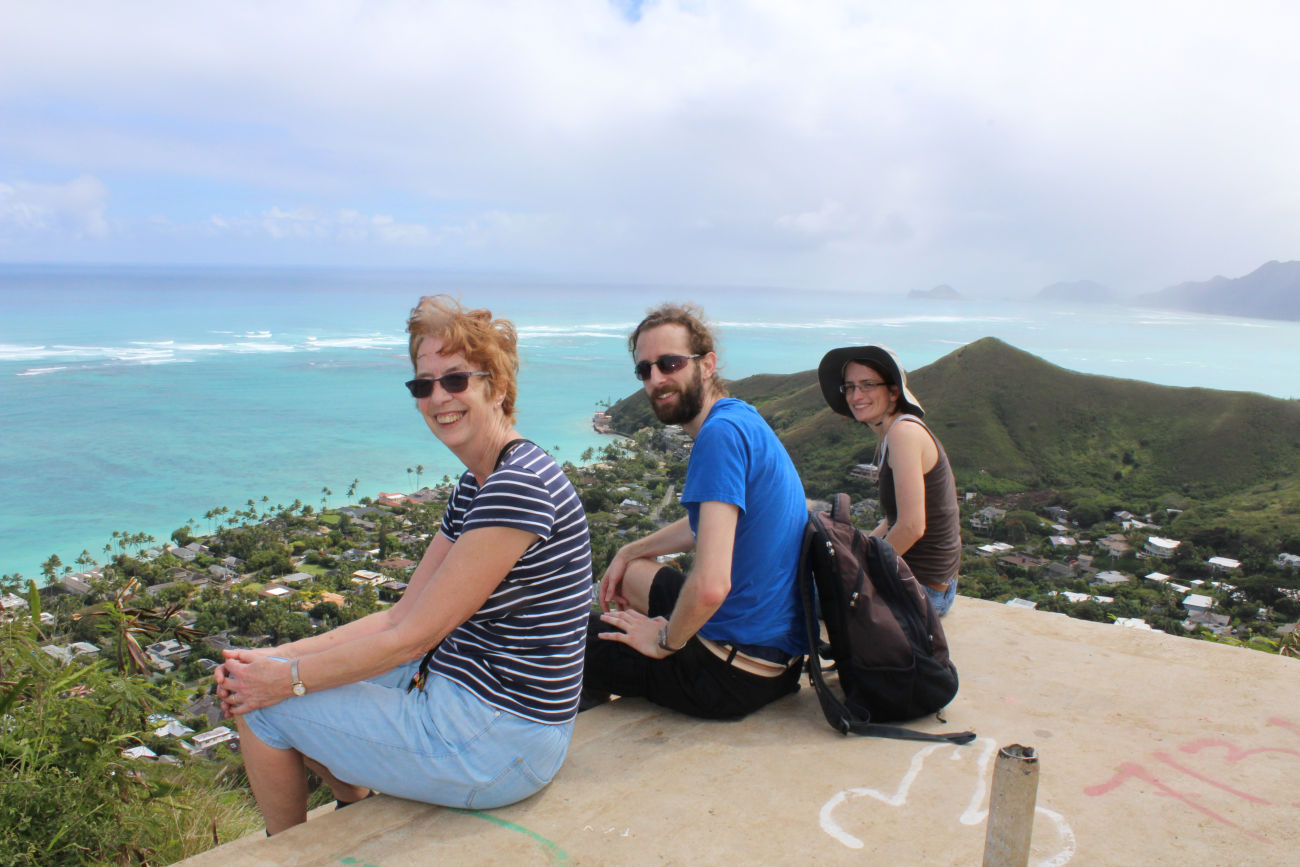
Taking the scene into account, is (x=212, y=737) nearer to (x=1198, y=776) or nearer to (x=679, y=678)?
(x=679, y=678)

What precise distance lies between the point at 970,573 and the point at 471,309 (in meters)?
24.7

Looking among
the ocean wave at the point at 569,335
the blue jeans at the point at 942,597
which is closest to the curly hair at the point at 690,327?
the blue jeans at the point at 942,597

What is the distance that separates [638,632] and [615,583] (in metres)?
0.47

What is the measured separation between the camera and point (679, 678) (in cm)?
277

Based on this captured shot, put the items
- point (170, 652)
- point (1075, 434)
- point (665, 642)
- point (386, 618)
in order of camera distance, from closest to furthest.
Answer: point (386, 618)
point (665, 642)
point (170, 652)
point (1075, 434)

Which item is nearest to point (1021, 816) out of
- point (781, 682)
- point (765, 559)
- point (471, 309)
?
point (765, 559)

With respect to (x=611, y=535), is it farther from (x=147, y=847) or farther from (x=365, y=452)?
(x=365, y=452)

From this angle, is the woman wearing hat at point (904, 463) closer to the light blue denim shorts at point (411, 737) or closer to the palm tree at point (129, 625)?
the light blue denim shorts at point (411, 737)

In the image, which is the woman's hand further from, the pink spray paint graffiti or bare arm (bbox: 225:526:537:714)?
the pink spray paint graffiti

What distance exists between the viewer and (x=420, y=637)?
207 cm

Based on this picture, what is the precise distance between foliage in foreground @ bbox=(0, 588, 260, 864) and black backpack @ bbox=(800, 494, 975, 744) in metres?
2.14

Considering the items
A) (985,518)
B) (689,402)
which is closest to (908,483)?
(689,402)

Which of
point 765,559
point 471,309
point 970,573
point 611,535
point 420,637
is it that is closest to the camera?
point 420,637

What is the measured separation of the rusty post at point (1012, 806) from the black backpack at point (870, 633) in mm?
1098
